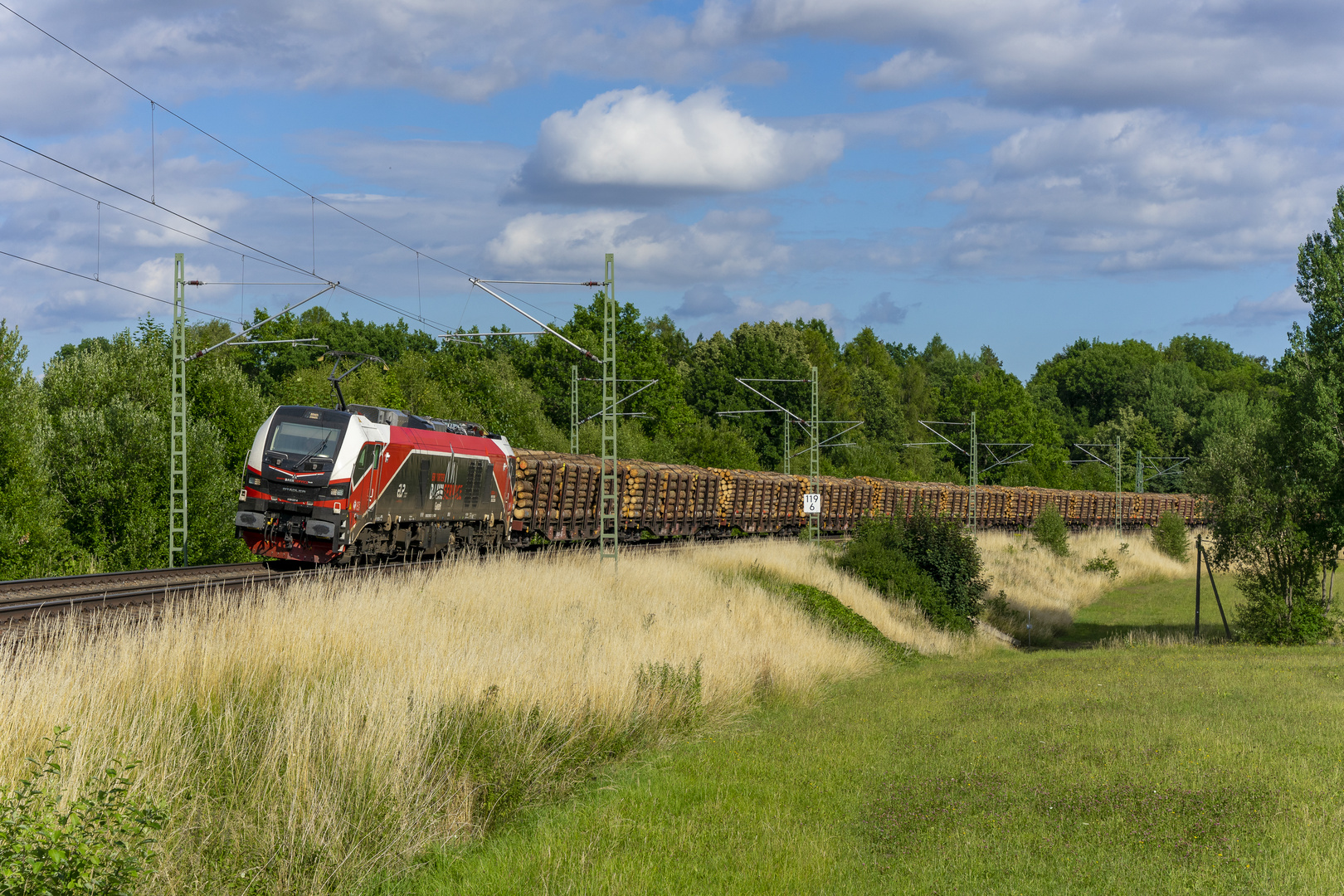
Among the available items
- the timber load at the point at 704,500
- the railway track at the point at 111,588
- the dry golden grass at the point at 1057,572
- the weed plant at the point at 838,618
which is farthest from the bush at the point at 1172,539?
the railway track at the point at 111,588

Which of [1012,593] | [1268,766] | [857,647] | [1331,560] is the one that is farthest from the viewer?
[1012,593]

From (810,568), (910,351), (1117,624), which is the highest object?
(910,351)

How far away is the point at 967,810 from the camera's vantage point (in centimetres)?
869

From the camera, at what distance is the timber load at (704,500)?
3284 centimetres

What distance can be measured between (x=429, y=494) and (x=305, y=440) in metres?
3.97

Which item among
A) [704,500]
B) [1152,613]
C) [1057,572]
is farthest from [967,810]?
[1057,572]

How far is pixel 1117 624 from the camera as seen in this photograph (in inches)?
1454

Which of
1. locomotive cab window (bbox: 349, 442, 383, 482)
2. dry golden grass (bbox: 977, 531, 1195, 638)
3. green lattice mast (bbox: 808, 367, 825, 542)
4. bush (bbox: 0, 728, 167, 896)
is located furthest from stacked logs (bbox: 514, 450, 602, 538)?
bush (bbox: 0, 728, 167, 896)

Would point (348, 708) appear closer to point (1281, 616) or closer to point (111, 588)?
point (111, 588)

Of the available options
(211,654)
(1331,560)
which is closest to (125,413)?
(211,654)

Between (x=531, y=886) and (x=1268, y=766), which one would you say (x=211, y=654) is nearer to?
(x=531, y=886)

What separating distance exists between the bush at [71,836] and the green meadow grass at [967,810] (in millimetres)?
1910

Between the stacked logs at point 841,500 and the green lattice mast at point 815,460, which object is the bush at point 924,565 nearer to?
the green lattice mast at point 815,460

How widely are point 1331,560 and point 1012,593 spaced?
52.2 ft
